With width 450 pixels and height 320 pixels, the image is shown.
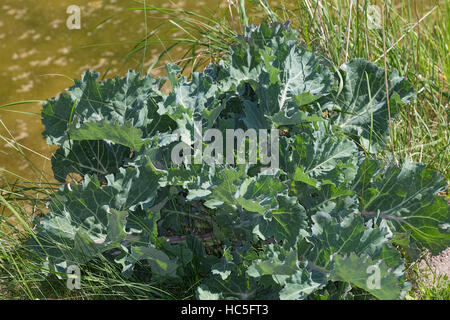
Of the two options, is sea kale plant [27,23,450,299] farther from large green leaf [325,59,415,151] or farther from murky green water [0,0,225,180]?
murky green water [0,0,225,180]

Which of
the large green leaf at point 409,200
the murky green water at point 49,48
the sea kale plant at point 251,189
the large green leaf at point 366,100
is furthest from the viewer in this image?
the murky green water at point 49,48

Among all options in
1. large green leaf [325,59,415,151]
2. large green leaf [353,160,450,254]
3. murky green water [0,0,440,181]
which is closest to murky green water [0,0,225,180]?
murky green water [0,0,440,181]

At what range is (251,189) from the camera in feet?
5.60

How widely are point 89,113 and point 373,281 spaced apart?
125 cm

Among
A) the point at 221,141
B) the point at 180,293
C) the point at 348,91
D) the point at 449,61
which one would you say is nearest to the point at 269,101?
the point at 221,141

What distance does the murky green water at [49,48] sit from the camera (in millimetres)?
3857

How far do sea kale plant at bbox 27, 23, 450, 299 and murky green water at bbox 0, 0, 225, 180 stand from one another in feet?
5.65

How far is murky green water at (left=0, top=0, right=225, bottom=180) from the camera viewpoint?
386cm

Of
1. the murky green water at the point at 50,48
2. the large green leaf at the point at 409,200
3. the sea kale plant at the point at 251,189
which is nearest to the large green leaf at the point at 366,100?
the sea kale plant at the point at 251,189

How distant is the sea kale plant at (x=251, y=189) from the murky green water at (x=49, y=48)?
1.72 metres

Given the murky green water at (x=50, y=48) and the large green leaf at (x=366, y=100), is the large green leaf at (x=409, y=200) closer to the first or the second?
the large green leaf at (x=366, y=100)

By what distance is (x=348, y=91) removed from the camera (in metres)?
2.16

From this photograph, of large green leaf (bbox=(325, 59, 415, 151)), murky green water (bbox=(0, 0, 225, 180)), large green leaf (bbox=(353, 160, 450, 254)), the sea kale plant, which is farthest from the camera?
murky green water (bbox=(0, 0, 225, 180))

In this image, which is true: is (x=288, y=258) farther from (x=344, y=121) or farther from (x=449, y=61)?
(x=449, y=61)
